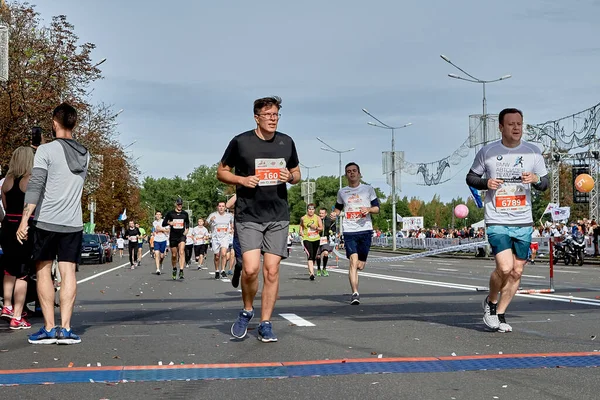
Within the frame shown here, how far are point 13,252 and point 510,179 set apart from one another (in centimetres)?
499

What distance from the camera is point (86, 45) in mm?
36438

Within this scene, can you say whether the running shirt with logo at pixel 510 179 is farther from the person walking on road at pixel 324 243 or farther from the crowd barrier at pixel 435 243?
the crowd barrier at pixel 435 243

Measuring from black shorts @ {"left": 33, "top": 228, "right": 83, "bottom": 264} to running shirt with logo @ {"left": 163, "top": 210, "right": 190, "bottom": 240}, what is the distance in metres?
13.1

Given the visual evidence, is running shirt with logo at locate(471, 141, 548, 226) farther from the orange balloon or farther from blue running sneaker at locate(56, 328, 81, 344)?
the orange balloon

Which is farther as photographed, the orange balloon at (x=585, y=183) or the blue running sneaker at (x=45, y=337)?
the orange balloon at (x=585, y=183)

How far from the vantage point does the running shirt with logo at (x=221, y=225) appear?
70.1 ft

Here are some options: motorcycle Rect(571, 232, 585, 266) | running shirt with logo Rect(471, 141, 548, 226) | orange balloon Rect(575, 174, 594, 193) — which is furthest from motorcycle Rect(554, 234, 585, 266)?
running shirt with logo Rect(471, 141, 548, 226)

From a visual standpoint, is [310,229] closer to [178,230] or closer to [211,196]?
[178,230]

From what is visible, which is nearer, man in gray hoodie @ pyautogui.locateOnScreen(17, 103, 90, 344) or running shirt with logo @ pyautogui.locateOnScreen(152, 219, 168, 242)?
man in gray hoodie @ pyautogui.locateOnScreen(17, 103, 90, 344)

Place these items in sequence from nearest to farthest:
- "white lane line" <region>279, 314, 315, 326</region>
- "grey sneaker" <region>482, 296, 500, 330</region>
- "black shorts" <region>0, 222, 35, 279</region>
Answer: "grey sneaker" <region>482, 296, 500, 330</region> < "white lane line" <region>279, 314, 315, 326</region> < "black shorts" <region>0, 222, 35, 279</region>

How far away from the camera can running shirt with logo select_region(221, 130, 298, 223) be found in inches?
301

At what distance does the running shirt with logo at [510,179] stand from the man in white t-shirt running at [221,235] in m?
12.7

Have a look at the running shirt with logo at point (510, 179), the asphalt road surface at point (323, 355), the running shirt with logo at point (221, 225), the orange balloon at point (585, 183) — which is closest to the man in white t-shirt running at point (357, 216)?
the asphalt road surface at point (323, 355)

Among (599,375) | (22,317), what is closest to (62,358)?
(22,317)
